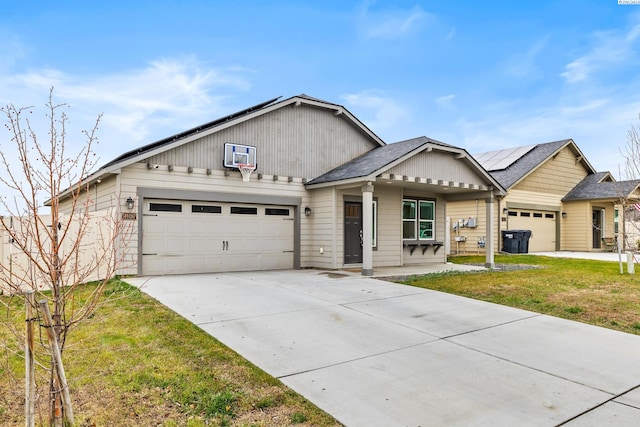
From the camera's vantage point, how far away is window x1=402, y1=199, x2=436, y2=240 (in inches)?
574

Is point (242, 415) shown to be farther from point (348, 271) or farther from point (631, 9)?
point (631, 9)

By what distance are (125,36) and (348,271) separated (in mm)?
8708

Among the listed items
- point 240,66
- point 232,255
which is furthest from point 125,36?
point 232,255

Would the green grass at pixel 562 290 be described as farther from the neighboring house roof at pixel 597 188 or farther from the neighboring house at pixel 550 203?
the neighboring house roof at pixel 597 188

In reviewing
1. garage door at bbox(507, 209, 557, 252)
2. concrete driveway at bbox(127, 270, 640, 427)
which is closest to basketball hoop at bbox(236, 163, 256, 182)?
concrete driveway at bbox(127, 270, 640, 427)

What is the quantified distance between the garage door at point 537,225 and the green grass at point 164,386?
1876 cm

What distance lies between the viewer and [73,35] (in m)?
10.1

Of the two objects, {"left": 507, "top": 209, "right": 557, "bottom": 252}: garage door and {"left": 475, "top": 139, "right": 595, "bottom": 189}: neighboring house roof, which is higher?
{"left": 475, "top": 139, "right": 595, "bottom": 189}: neighboring house roof

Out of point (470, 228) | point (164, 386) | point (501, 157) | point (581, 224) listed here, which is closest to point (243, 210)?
point (164, 386)

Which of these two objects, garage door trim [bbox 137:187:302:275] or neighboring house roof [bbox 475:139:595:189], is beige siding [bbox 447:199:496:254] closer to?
neighboring house roof [bbox 475:139:595:189]

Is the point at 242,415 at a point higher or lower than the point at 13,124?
lower

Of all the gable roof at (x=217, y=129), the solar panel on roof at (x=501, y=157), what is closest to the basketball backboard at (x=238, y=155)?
the gable roof at (x=217, y=129)

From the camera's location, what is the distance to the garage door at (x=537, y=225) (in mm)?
20469

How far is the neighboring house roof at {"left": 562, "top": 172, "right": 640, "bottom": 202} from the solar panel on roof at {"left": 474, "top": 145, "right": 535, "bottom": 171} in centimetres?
339
